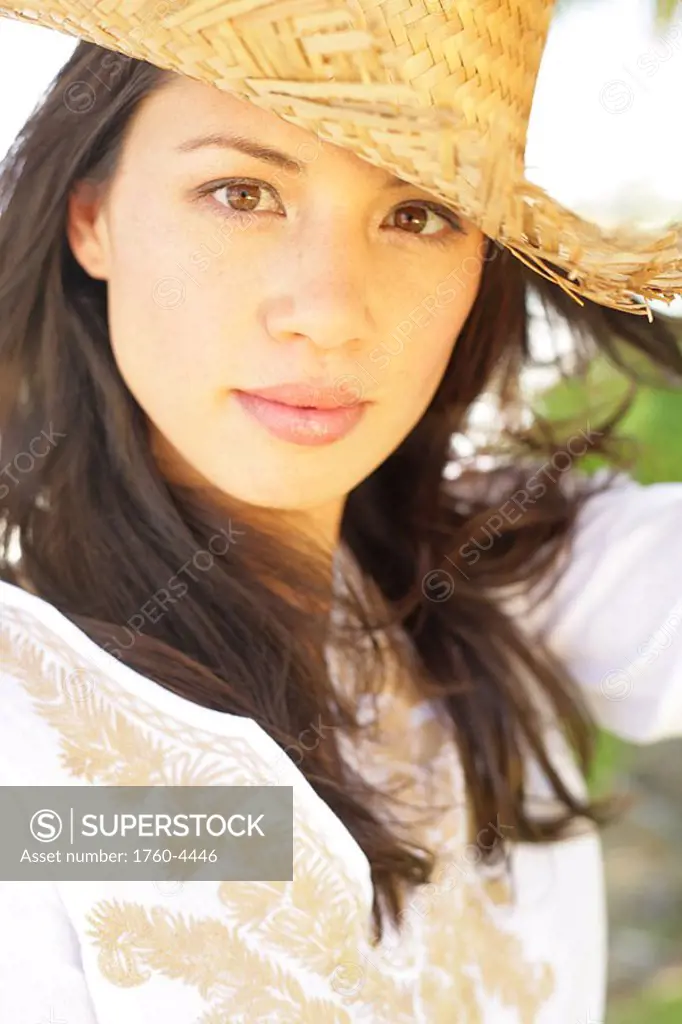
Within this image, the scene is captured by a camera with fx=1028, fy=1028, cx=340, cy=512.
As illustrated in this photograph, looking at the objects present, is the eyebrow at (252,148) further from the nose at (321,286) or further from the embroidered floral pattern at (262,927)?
the embroidered floral pattern at (262,927)

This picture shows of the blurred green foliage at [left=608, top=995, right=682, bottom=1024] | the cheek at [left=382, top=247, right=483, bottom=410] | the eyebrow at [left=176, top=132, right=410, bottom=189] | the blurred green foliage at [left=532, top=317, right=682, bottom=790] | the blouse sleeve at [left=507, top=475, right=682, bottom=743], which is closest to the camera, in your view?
the eyebrow at [left=176, top=132, right=410, bottom=189]

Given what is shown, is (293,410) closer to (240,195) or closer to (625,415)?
(240,195)

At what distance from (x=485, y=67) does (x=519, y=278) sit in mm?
401

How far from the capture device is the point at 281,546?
100 cm

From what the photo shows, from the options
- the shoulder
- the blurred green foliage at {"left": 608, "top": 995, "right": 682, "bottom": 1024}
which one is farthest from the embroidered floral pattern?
the blurred green foliage at {"left": 608, "top": 995, "right": 682, "bottom": 1024}

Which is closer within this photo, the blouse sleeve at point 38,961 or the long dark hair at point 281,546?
the blouse sleeve at point 38,961

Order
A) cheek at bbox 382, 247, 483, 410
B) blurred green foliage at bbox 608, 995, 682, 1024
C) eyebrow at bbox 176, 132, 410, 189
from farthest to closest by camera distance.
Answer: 1. blurred green foliage at bbox 608, 995, 682, 1024
2. cheek at bbox 382, 247, 483, 410
3. eyebrow at bbox 176, 132, 410, 189

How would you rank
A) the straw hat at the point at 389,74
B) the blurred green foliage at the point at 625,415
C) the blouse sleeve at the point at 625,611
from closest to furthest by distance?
the straw hat at the point at 389,74
the blouse sleeve at the point at 625,611
the blurred green foliage at the point at 625,415

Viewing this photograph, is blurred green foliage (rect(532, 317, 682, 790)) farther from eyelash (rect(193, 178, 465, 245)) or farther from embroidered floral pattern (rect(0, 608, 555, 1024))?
embroidered floral pattern (rect(0, 608, 555, 1024))

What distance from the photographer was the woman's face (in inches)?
30.5

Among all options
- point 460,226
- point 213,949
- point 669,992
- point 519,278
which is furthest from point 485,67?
point 669,992

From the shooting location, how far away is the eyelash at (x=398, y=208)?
0.78m

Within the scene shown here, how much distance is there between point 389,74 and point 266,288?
0.22 meters

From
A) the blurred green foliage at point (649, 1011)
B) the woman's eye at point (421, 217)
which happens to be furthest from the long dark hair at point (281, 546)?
the blurred green foliage at point (649, 1011)
